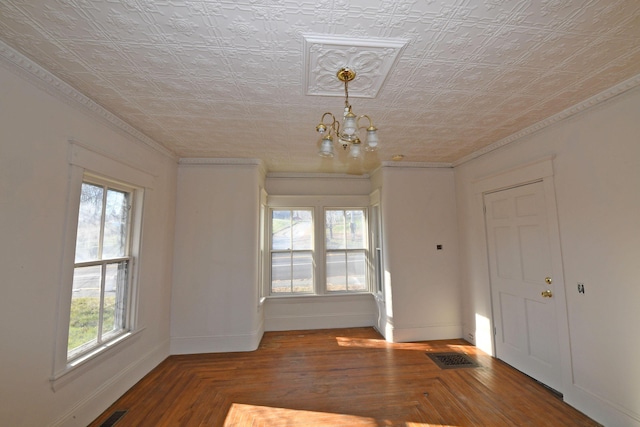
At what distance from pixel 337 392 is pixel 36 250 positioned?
259cm

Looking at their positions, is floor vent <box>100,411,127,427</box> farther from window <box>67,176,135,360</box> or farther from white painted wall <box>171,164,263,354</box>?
white painted wall <box>171,164,263,354</box>

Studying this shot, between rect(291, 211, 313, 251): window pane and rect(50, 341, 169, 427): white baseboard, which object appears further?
rect(291, 211, 313, 251): window pane

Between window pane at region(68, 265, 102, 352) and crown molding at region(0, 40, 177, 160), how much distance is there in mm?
1274

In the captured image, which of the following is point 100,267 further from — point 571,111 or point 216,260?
point 571,111

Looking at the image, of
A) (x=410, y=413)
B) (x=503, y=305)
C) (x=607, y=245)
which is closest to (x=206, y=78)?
(x=410, y=413)

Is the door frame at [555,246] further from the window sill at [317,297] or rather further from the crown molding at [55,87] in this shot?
the crown molding at [55,87]

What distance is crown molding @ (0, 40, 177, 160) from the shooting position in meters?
1.58

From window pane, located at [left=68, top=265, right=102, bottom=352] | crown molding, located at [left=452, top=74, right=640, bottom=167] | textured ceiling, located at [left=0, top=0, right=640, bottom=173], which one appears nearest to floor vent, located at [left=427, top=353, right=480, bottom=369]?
crown molding, located at [left=452, top=74, right=640, bottom=167]

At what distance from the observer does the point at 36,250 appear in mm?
1754

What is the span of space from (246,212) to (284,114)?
167cm

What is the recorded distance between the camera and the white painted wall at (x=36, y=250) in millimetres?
1581

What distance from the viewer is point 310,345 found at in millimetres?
3680

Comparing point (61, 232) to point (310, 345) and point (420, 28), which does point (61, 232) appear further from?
point (310, 345)

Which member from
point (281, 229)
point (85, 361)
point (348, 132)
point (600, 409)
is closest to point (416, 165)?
point (281, 229)
